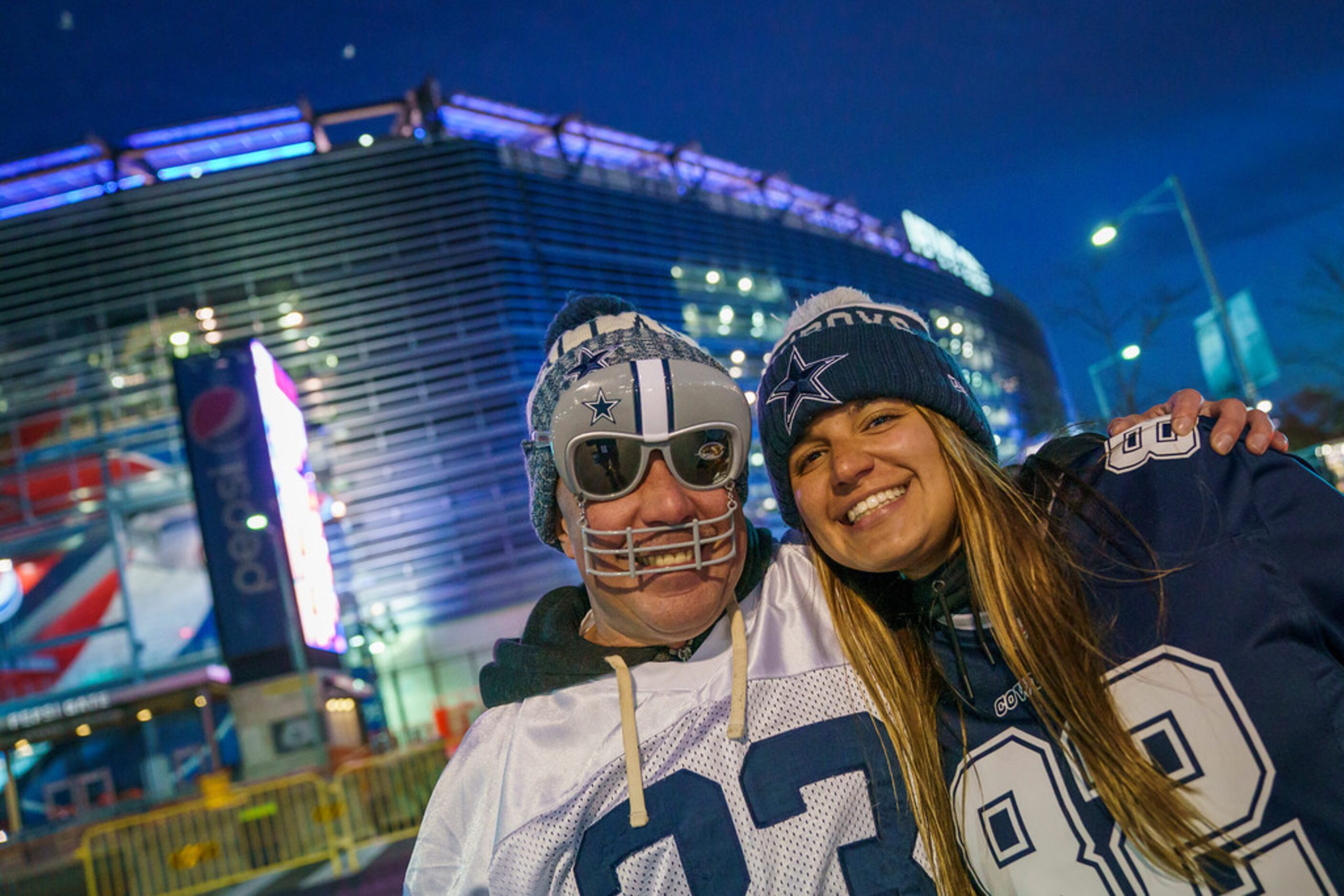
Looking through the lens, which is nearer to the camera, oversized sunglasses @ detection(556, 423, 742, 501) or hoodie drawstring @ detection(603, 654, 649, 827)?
hoodie drawstring @ detection(603, 654, 649, 827)

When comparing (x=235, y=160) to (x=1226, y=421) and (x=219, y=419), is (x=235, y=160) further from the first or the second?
(x=1226, y=421)

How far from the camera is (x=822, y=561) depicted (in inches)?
74.6

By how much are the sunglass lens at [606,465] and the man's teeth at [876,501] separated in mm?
447

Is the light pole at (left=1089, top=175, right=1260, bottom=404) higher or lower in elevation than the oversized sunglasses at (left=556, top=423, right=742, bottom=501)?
higher

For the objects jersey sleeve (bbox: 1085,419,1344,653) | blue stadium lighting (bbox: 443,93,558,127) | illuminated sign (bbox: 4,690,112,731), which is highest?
blue stadium lighting (bbox: 443,93,558,127)

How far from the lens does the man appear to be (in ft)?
5.22

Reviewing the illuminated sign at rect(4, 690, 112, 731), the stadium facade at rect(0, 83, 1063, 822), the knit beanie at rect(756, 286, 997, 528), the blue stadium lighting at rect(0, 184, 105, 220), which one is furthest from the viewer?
the blue stadium lighting at rect(0, 184, 105, 220)

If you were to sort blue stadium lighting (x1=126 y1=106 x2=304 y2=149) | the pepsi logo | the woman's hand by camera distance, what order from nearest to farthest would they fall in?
the woman's hand → the pepsi logo → blue stadium lighting (x1=126 y1=106 x2=304 y2=149)

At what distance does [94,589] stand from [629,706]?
22.3 m

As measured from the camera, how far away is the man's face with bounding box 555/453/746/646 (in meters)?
1.67

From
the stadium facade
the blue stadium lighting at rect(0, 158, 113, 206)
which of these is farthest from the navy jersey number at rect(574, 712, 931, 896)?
the blue stadium lighting at rect(0, 158, 113, 206)

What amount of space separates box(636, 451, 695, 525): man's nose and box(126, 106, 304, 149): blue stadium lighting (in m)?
23.6

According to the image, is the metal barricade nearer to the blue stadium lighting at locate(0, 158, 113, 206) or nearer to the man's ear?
the man's ear

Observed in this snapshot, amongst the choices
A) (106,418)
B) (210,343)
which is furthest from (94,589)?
(210,343)
